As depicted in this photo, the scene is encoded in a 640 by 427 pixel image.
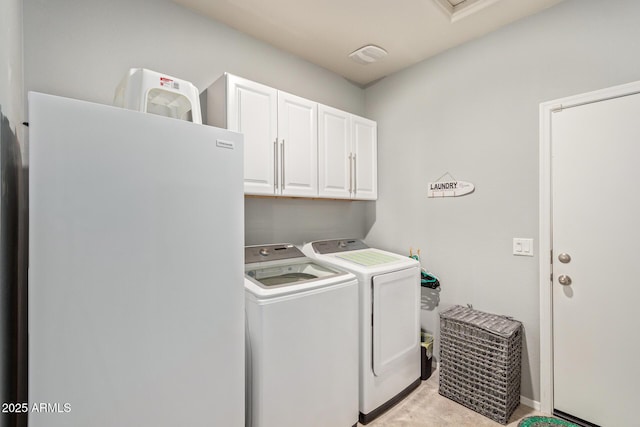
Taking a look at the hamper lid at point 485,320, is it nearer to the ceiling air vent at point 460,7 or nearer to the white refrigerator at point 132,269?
the white refrigerator at point 132,269

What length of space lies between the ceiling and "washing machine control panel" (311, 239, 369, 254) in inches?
66.0

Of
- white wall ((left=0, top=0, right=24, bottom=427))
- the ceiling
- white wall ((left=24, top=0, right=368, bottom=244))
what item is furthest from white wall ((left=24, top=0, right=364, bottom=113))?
white wall ((left=0, top=0, right=24, bottom=427))

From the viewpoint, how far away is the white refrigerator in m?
0.97

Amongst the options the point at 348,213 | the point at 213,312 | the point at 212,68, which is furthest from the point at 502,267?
the point at 212,68

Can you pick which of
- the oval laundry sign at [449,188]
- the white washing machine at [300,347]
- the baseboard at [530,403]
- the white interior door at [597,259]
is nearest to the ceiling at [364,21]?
the white interior door at [597,259]

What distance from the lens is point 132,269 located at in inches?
44.1

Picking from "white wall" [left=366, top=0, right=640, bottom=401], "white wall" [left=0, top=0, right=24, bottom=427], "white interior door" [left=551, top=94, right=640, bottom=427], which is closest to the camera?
"white wall" [left=0, top=0, right=24, bottom=427]

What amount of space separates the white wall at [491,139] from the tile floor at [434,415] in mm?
408

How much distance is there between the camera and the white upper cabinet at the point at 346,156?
2.44 metres

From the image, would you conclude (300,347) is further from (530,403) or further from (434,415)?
(530,403)

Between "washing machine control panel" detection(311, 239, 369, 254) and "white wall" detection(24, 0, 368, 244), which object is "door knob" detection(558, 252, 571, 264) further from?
"white wall" detection(24, 0, 368, 244)

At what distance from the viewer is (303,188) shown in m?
2.29

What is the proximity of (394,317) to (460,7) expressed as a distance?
7.43 ft

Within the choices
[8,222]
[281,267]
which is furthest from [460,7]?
[8,222]
